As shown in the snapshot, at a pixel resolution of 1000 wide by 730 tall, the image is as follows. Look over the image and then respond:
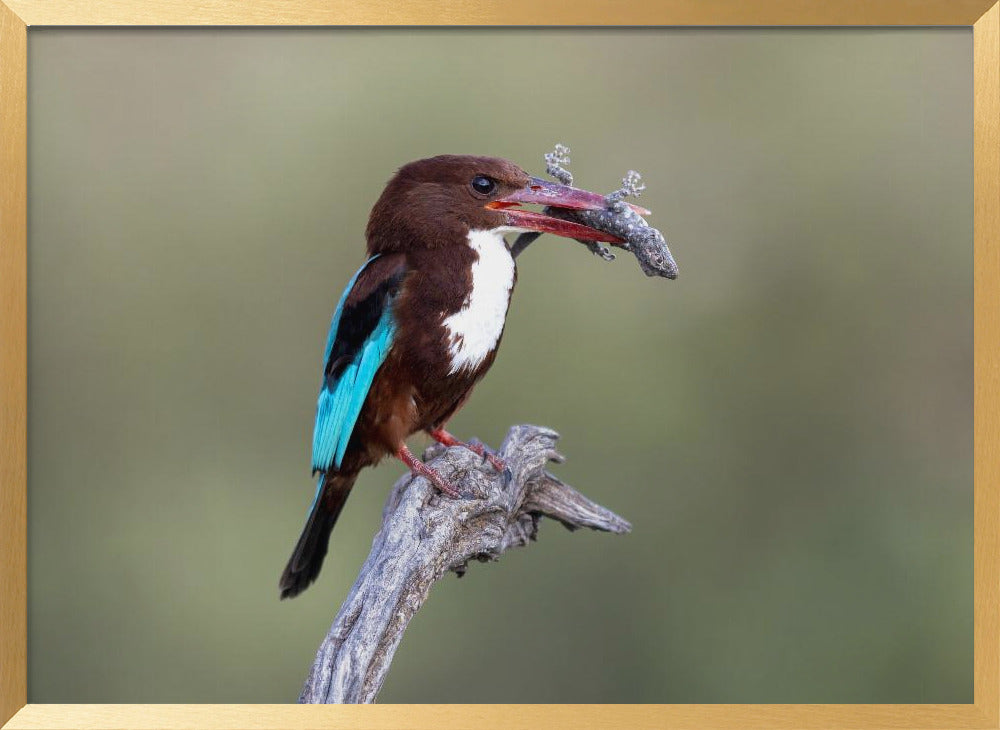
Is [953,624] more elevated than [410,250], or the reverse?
[410,250]

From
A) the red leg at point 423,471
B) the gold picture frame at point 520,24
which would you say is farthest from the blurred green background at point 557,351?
the red leg at point 423,471

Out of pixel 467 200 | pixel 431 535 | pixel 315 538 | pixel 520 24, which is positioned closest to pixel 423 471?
pixel 431 535

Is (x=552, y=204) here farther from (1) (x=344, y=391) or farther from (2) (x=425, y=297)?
(1) (x=344, y=391)

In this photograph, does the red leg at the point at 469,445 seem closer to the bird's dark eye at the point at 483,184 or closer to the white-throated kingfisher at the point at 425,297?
the white-throated kingfisher at the point at 425,297

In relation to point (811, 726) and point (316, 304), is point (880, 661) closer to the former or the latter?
point (811, 726)

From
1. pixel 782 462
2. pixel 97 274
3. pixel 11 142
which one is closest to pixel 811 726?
pixel 782 462

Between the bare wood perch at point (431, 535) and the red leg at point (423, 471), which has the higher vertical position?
the red leg at point (423, 471)

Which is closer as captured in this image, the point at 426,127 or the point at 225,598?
the point at 225,598
